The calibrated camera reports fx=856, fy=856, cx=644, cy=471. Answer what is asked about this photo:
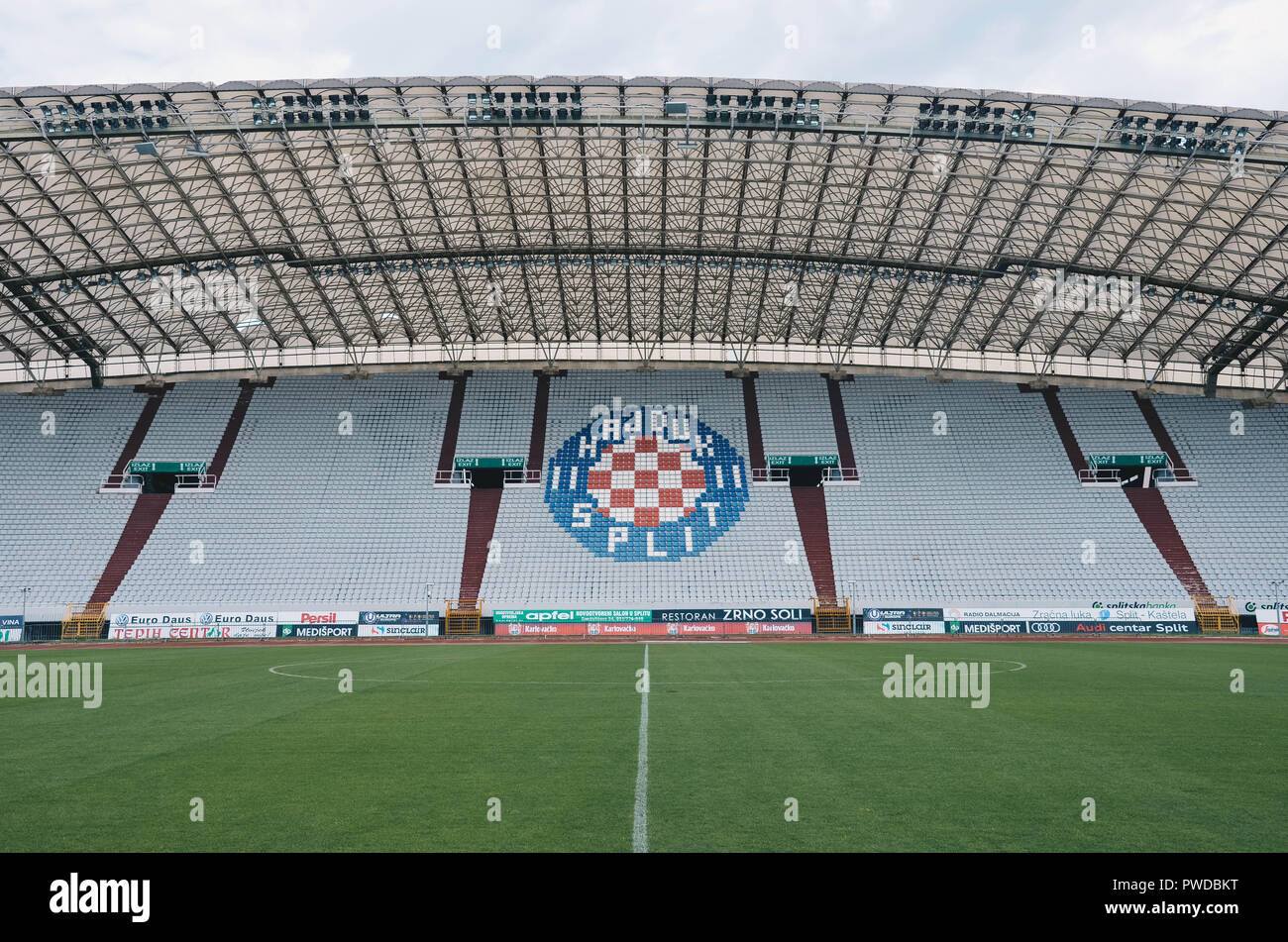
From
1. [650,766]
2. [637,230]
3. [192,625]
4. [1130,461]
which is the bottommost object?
[650,766]

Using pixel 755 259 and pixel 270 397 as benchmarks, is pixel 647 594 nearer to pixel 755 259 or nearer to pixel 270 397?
pixel 755 259

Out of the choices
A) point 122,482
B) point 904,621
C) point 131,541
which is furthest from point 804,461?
point 122,482

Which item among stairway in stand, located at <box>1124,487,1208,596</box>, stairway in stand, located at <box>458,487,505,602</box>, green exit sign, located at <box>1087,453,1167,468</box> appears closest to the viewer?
stairway in stand, located at <box>1124,487,1208,596</box>

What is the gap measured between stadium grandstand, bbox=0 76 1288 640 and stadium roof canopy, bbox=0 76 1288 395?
0.68ft

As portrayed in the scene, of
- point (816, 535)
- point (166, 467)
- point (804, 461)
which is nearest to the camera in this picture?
point (816, 535)

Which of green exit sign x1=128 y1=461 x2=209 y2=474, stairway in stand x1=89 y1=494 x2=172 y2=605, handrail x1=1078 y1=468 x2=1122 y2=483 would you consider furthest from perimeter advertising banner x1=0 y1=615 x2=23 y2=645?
handrail x1=1078 y1=468 x2=1122 y2=483

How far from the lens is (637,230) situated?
4303 cm

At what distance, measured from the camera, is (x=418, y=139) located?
34.4 m

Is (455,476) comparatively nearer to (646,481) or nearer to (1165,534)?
(646,481)

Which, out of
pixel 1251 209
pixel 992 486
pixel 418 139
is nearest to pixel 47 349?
pixel 418 139

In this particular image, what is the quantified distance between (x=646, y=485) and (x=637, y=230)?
13.7m

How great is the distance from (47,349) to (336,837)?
55.3m

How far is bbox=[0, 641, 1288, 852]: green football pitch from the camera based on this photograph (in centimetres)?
688

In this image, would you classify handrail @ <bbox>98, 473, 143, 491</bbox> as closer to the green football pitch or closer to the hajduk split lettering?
the hajduk split lettering
